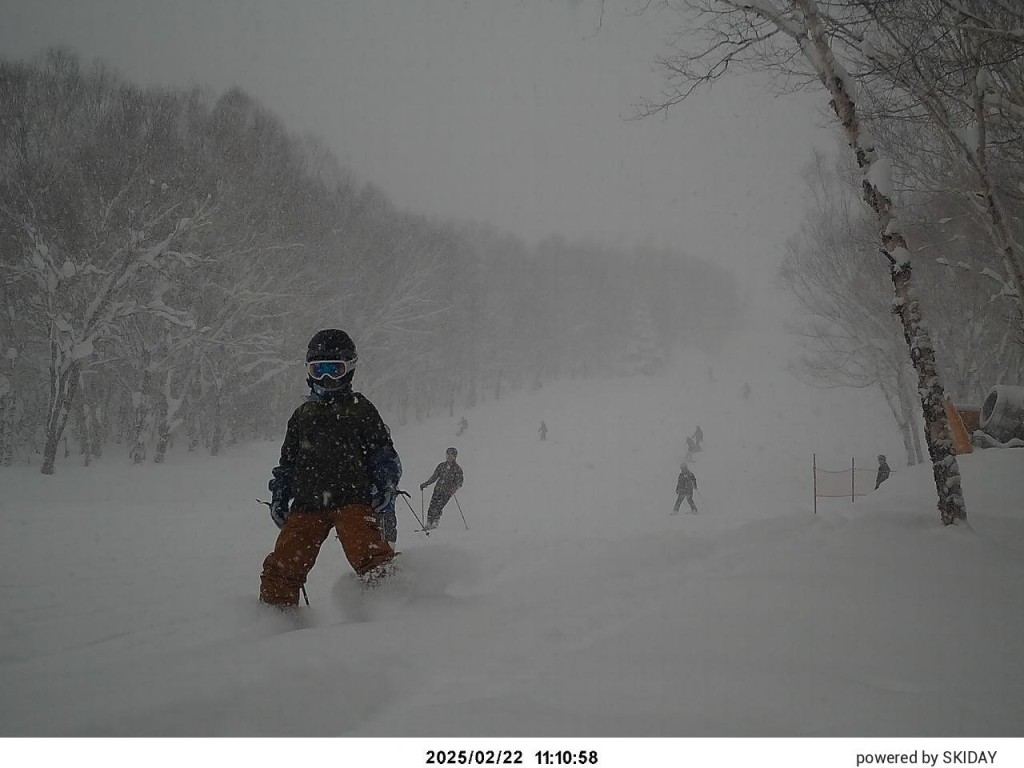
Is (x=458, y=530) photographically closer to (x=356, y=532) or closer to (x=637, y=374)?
(x=356, y=532)

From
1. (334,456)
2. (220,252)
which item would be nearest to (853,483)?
(334,456)

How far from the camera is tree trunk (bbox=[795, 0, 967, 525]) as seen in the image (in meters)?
5.36

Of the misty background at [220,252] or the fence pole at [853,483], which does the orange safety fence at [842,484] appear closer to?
the fence pole at [853,483]

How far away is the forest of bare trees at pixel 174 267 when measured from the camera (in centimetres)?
1595

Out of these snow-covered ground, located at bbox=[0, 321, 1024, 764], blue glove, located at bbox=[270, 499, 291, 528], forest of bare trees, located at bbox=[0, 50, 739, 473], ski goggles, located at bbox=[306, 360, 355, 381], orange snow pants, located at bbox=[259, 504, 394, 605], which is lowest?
snow-covered ground, located at bbox=[0, 321, 1024, 764]

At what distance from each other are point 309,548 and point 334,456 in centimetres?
57

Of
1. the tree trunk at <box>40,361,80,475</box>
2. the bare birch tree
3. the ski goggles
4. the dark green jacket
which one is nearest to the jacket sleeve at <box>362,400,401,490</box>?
the dark green jacket

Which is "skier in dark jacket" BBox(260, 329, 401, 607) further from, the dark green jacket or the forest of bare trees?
the forest of bare trees

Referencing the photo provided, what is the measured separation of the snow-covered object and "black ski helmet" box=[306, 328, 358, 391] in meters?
12.9

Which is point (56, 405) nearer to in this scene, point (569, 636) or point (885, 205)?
point (569, 636)

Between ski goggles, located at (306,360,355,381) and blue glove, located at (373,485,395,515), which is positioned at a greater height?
ski goggles, located at (306,360,355,381)

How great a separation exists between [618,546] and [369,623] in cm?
285

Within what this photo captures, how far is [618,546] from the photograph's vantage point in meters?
5.08
